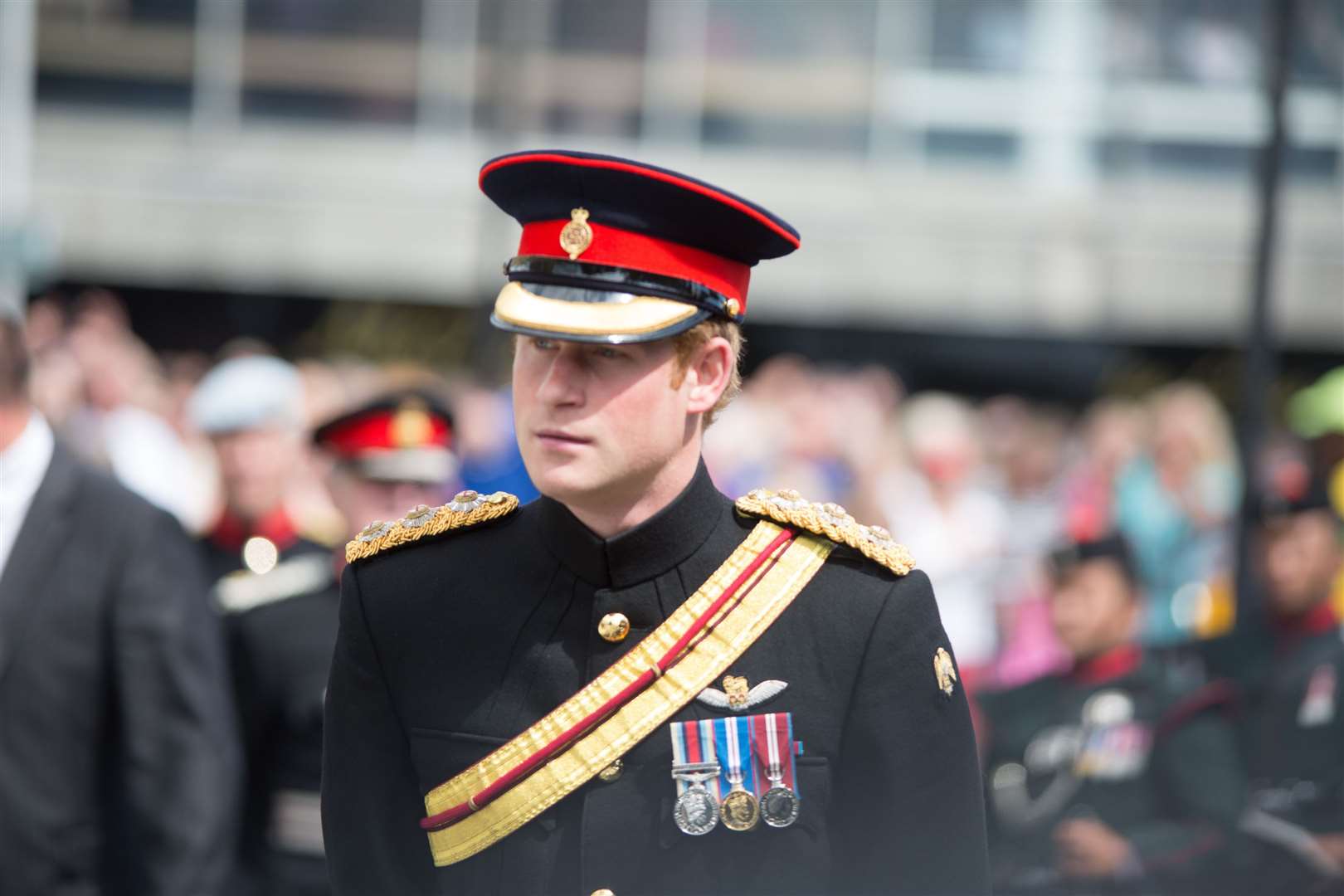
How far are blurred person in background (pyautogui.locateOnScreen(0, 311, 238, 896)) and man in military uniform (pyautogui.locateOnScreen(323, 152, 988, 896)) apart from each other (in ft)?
5.75

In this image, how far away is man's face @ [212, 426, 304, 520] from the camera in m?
5.86

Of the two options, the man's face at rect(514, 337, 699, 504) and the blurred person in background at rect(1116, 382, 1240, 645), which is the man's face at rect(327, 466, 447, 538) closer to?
the man's face at rect(514, 337, 699, 504)

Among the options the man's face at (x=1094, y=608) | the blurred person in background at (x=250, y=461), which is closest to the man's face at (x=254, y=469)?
the blurred person in background at (x=250, y=461)

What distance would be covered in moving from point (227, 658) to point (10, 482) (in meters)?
0.94

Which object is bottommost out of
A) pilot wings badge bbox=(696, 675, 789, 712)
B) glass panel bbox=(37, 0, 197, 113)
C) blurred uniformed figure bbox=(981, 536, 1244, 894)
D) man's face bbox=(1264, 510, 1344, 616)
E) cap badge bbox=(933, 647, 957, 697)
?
blurred uniformed figure bbox=(981, 536, 1244, 894)

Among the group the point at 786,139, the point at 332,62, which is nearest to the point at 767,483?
the point at 786,139

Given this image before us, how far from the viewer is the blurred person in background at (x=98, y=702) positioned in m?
4.33

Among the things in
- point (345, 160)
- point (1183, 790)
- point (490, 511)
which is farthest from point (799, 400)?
point (345, 160)

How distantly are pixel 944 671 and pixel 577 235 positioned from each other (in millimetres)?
815

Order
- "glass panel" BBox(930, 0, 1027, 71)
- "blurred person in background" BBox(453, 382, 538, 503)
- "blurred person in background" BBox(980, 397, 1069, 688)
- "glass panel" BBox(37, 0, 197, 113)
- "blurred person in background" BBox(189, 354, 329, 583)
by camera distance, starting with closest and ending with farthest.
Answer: "blurred person in background" BBox(189, 354, 329, 583) → "blurred person in background" BBox(980, 397, 1069, 688) → "blurred person in background" BBox(453, 382, 538, 503) → "glass panel" BBox(930, 0, 1027, 71) → "glass panel" BBox(37, 0, 197, 113)

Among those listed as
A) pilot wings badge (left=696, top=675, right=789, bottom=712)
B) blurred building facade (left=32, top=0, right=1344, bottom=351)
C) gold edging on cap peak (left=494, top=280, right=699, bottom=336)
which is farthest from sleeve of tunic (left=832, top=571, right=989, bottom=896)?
blurred building facade (left=32, top=0, right=1344, bottom=351)

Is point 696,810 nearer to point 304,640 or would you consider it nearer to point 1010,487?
point 304,640

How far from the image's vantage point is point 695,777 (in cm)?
267

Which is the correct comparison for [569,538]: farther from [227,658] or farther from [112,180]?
[112,180]
